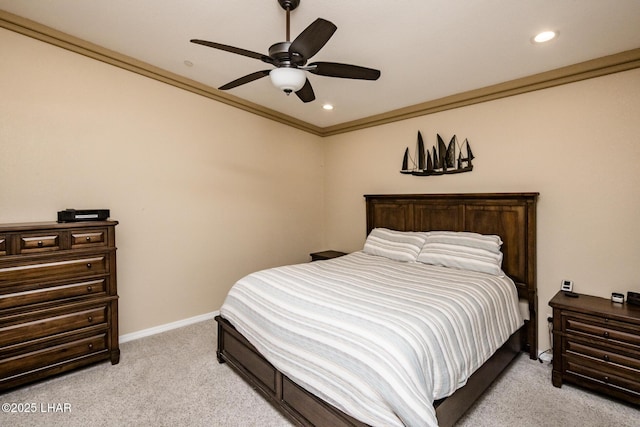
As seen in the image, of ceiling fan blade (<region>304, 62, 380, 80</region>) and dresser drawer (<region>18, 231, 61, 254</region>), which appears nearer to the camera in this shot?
ceiling fan blade (<region>304, 62, 380, 80</region>)

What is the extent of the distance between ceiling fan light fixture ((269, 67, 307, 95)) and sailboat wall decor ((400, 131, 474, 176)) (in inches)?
89.2

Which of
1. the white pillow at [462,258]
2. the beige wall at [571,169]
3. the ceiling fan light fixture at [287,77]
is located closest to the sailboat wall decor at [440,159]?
the beige wall at [571,169]

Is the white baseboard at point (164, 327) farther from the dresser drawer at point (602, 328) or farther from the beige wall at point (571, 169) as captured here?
the dresser drawer at point (602, 328)

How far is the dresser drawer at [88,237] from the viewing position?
7.45 feet

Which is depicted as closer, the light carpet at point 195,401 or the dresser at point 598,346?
the light carpet at point 195,401

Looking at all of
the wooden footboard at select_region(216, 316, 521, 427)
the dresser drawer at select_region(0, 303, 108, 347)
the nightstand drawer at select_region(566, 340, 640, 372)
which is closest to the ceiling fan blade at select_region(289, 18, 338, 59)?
the wooden footboard at select_region(216, 316, 521, 427)

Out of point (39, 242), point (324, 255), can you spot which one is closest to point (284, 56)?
point (39, 242)

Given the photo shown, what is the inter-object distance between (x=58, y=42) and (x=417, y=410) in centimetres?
365

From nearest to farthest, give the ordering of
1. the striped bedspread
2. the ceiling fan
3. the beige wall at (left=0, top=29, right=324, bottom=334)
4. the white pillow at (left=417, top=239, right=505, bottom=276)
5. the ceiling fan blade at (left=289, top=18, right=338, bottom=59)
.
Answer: the striped bedspread → the ceiling fan blade at (left=289, top=18, right=338, bottom=59) → the ceiling fan → the beige wall at (left=0, top=29, right=324, bottom=334) → the white pillow at (left=417, top=239, right=505, bottom=276)

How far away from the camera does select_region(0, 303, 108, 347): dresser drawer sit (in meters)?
2.03

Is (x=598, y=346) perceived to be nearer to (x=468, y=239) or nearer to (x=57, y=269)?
(x=468, y=239)

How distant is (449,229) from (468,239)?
410 mm

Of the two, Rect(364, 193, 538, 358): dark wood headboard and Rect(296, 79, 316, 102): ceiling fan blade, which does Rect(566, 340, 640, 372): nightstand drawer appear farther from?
Rect(296, 79, 316, 102): ceiling fan blade

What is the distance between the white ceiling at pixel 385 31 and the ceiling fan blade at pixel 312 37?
442 mm
